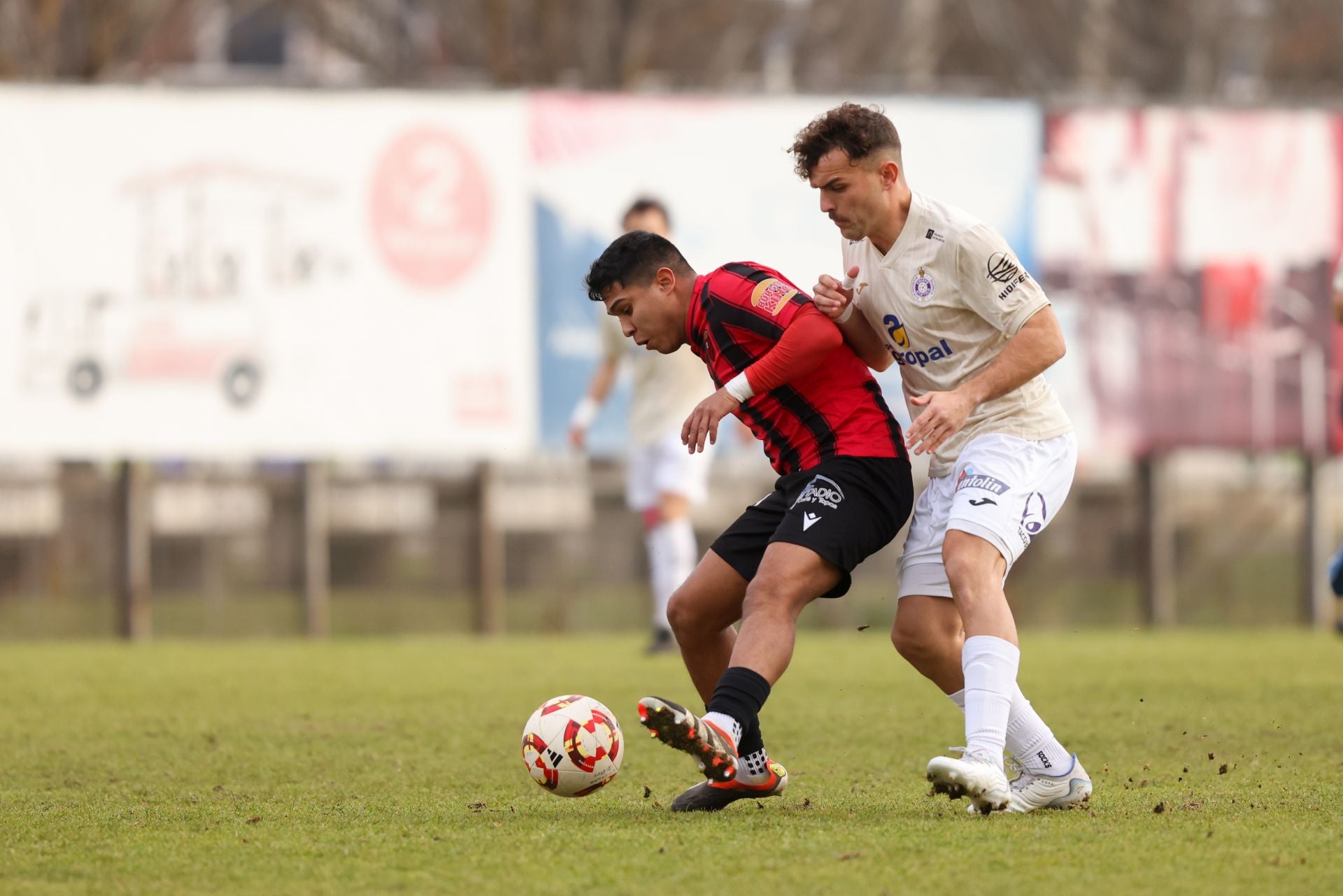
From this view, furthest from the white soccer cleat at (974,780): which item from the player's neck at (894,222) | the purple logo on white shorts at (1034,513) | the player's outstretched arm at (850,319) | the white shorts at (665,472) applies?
the white shorts at (665,472)

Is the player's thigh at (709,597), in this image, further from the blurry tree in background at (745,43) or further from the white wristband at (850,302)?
the blurry tree in background at (745,43)

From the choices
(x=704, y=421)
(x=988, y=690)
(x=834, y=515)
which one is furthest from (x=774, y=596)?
(x=988, y=690)

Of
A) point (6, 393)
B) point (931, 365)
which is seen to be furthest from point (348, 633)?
point (931, 365)

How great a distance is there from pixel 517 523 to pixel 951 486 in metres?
9.81

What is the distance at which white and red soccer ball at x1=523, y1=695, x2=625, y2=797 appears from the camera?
535 cm

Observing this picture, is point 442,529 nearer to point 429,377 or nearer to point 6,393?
point 429,377

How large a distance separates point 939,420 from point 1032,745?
973 millimetres

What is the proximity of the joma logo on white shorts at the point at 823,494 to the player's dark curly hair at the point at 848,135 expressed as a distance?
0.91 metres

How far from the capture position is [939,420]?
16.6 ft

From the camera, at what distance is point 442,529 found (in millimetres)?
14930

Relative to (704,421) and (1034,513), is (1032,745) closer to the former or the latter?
(1034,513)

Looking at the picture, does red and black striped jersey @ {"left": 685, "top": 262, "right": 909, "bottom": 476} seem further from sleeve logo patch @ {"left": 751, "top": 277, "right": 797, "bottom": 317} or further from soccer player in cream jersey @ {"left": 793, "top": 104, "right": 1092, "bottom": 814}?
soccer player in cream jersey @ {"left": 793, "top": 104, "right": 1092, "bottom": 814}

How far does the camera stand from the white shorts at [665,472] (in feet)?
38.1

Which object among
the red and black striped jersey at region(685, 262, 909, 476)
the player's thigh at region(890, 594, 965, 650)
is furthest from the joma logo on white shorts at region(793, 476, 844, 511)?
the player's thigh at region(890, 594, 965, 650)
